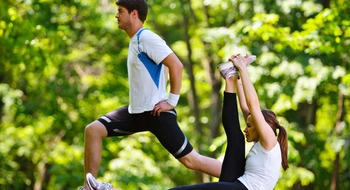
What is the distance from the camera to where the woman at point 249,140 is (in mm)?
5297

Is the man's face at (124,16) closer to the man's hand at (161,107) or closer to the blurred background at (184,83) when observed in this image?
the man's hand at (161,107)

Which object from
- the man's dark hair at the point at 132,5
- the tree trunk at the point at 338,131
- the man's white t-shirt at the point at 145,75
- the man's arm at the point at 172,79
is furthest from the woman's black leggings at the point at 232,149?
the tree trunk at the point at 338,131

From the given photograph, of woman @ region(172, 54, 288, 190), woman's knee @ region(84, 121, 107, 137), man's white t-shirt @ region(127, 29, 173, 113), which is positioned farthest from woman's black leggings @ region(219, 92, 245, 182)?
woman's knee @ region(84, 121, 107, 137)

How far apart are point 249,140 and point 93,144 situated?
1.35m

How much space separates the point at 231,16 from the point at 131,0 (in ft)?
33.0

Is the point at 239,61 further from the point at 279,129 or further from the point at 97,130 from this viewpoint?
the point at 97,130

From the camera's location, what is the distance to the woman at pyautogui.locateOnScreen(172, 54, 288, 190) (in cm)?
530

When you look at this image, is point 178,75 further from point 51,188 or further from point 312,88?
point 51,188

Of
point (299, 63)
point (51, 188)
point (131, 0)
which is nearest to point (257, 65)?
point (299, 63)

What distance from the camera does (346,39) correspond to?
35.2 feet

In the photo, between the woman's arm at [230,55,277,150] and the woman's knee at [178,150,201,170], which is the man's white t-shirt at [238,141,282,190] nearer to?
the woman's arm at [230,55,277,150]

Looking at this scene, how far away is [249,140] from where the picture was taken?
216 inches

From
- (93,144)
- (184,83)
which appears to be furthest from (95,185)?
(184,83)

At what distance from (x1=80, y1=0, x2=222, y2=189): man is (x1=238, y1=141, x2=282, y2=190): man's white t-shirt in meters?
0.87
